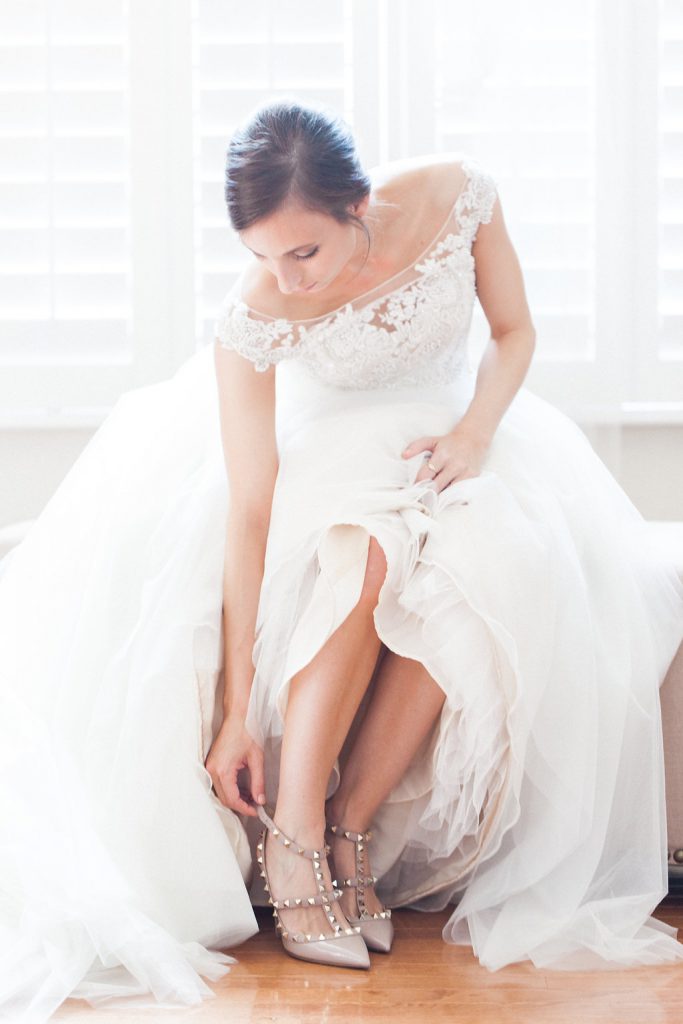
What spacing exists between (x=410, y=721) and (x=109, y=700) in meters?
0.40

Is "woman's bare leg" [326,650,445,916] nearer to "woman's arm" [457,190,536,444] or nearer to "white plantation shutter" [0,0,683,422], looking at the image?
"woman's arm" [457,190,536,444]

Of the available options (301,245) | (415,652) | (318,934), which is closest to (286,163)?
(301,245)

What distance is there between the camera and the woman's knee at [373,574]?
5.01ft

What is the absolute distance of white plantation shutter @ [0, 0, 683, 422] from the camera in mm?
2715

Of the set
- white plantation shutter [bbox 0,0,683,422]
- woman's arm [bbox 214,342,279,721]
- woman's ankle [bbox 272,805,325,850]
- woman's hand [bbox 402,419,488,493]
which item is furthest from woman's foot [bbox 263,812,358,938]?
white plantation shutter [bbox 0,0,683,422]

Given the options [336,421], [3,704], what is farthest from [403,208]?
[3,704]

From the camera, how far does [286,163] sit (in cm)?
156

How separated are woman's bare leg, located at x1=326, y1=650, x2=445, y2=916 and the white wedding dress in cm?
4

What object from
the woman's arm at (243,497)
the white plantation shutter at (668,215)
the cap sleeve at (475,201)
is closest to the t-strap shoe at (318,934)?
the woman's arm at (243,497)

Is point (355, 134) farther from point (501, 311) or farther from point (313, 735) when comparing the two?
point (313, 735)

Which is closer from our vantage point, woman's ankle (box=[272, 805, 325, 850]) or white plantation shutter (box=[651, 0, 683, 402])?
woman's ankle (box=[272, 805, 325, 850])

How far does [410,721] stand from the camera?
1574 millimetres

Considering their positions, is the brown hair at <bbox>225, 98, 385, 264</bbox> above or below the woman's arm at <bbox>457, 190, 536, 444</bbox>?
above

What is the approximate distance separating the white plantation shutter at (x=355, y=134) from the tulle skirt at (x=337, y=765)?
1.15 meters
